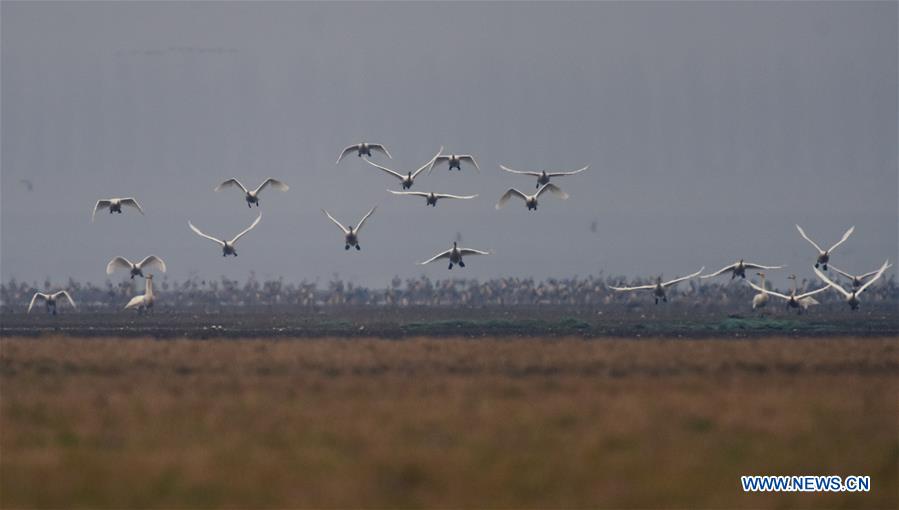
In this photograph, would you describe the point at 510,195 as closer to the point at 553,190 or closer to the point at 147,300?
the point at 553,190

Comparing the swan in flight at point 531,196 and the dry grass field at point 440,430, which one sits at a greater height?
the swan in flight at point 531,196

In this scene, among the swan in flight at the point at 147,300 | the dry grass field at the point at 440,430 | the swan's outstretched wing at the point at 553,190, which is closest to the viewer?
the dry grass field at the point at 440,430

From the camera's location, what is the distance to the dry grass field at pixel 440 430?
20625mm

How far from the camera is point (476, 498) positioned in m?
20.2

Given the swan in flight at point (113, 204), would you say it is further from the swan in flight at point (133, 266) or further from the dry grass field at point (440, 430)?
the dry grass field at point (440, 430)

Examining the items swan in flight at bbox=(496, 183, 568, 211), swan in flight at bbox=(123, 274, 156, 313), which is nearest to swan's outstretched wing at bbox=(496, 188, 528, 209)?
swan in flight at bbox=(496, 183, 568, 211)

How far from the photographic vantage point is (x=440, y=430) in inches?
1014

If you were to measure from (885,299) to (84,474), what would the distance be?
15212 centimetres

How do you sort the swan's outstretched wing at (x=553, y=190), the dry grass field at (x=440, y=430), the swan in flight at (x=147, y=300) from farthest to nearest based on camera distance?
the swan in flight at (x=147, y=300)
the swan's outstretched wing at (x=553, y=190)
the dry grass field at (x=440, y=430)

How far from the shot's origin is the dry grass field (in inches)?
812

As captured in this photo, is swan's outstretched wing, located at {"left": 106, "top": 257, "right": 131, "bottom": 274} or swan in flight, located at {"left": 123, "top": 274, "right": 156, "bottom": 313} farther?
swan in flight, located at {"left": 123, "top": 274, "right": 156, "bottom": 313}

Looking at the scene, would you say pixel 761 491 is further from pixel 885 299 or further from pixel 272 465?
pixel 885 299

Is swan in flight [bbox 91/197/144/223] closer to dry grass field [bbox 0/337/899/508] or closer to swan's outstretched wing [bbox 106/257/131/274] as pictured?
swan's outstretched wing [bbox 106/257/131/274]

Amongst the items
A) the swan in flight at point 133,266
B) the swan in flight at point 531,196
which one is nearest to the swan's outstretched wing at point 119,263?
the swan in flight at point 133,266
